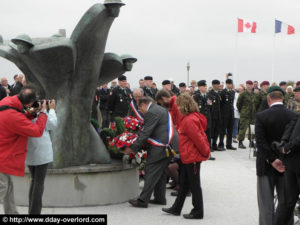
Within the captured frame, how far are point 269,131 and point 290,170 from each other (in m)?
0.66

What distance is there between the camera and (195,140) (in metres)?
5.95

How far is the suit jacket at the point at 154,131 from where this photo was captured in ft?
21.2

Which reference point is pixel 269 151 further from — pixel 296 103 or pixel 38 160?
pixel 296 103

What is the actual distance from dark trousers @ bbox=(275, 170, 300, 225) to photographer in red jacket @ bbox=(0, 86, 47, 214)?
9.14ft

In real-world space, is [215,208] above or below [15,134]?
below

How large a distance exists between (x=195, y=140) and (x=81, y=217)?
2089 millimetres

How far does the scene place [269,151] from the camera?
16.7 feet

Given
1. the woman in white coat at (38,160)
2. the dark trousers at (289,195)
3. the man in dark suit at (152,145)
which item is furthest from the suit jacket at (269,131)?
the woman in white coat at (38,160)

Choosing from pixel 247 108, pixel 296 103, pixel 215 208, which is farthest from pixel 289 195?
pixel 247 108

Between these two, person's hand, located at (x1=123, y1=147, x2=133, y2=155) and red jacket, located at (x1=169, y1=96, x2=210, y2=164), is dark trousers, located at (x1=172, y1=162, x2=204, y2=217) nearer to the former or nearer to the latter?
red jacket, located at (x1=169, y1=96, x2=210, y2=164)

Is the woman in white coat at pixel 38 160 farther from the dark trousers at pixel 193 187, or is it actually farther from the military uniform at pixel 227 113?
the military uniform at pixel 227 113

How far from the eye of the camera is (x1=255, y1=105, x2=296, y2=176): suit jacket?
511 cm

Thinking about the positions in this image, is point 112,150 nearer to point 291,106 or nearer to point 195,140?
point 195,140

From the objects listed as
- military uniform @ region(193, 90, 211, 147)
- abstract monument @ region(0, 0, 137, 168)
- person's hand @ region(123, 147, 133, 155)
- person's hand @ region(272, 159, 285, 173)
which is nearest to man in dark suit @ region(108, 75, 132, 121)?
military uniform @ region(193, 90, 211, 147)
